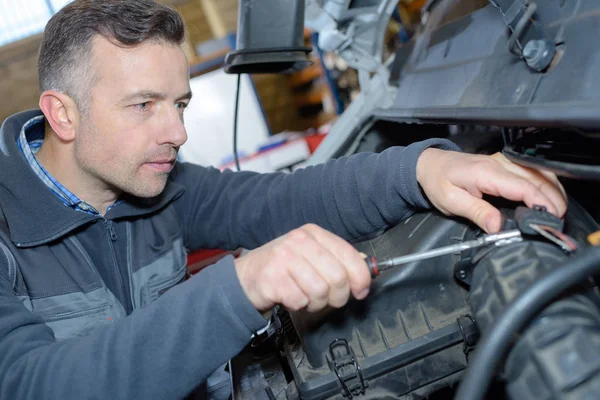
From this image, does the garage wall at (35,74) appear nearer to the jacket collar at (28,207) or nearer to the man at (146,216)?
the man at (146,216)

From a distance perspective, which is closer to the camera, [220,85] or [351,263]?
[351,263]

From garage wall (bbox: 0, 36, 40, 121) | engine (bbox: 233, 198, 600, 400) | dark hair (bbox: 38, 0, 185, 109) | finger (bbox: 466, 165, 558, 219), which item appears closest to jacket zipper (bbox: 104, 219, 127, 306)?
dark hair (bbox: 38, 0, 185, 109)

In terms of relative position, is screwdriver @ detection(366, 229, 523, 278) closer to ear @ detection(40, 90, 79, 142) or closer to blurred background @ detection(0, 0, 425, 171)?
ear @ detection(40, 90, 79, 142)

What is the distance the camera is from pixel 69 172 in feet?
3.42

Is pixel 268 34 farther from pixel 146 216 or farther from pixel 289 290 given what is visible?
pixel 289 290

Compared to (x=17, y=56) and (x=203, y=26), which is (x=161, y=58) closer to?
(x=203, y=26)

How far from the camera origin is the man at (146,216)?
0.57m

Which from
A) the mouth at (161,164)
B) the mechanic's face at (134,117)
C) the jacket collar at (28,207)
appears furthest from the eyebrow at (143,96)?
the jacket collar at (28,207)

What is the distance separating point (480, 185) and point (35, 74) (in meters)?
5.95

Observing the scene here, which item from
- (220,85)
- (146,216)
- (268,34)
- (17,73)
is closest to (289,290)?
(146,216)

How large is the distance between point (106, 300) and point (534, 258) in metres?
0.80

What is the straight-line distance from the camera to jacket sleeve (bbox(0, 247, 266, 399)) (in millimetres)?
571

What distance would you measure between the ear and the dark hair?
2 cm

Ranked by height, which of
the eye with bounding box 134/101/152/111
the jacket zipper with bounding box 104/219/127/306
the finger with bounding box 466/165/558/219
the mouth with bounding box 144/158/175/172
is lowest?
the jacket zipper with bounding box 104/219/127/306
